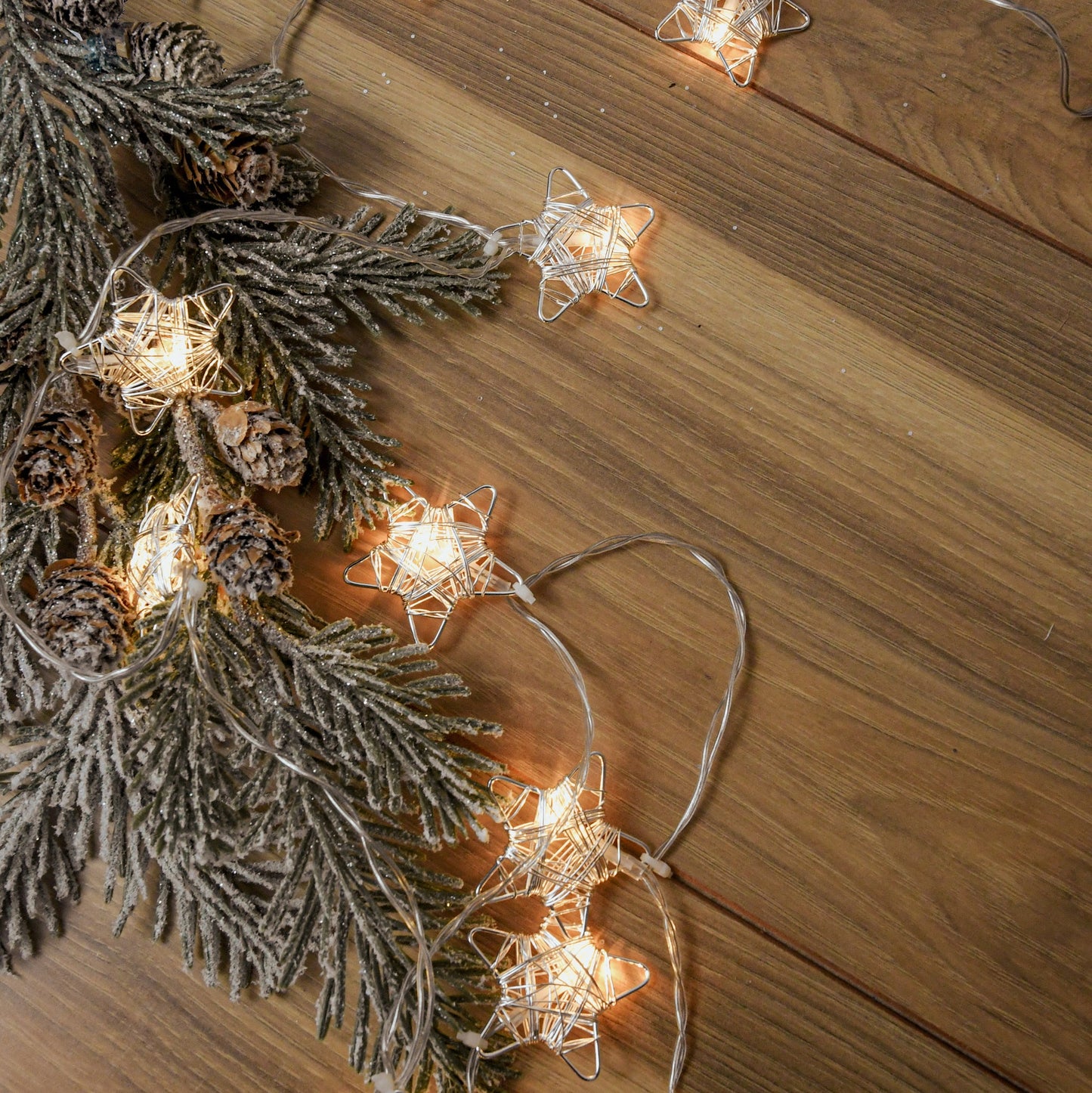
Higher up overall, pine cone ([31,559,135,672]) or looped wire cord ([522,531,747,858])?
looped wire cord ([522,531,747,858])

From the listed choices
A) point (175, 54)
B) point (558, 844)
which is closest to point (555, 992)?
point (558, 844)

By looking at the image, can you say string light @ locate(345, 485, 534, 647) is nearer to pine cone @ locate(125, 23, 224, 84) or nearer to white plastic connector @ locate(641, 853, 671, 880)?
white plastic connector @ locate(641, 853, 671, 880)

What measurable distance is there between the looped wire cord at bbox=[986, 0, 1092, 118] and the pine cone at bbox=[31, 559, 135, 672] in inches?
36.3

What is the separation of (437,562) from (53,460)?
309 mm

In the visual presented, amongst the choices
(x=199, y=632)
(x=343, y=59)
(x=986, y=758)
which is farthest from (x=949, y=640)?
(x=343, y=59)

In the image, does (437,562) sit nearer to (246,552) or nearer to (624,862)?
(246,552)

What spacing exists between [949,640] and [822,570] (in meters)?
0.12

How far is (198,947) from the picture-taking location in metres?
0.82

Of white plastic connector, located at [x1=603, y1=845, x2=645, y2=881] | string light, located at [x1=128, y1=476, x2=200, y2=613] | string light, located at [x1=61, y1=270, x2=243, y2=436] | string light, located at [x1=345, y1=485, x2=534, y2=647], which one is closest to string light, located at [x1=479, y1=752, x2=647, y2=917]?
white plastic connector, located at [x1=603, y1=845, x2=645, y2=881]

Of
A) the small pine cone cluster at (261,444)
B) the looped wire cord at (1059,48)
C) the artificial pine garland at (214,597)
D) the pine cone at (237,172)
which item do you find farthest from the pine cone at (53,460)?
the looped wire cord at (1059,48)

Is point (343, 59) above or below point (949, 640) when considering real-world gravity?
above

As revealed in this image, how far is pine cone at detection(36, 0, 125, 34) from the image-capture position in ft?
2.51

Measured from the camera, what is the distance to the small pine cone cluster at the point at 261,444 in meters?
0.74

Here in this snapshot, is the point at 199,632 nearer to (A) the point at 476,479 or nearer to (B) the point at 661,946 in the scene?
(A) the point at 476,479
